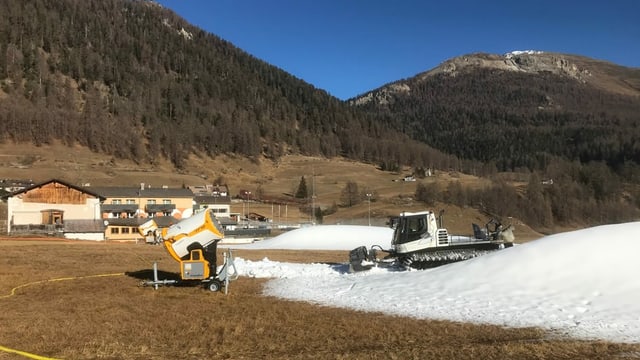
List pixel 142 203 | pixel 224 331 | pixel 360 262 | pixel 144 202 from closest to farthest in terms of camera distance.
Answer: pixel 224 331 → pixel 360 262 → pixel 142 203 → pixel 144 202

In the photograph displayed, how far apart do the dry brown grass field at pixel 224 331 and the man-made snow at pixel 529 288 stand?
3.67 feet

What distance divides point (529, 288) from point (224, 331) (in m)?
9.29

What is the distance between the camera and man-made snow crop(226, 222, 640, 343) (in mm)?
13477

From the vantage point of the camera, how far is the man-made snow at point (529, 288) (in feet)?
44.2

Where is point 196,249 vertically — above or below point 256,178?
below

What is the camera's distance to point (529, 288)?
54.1 feet

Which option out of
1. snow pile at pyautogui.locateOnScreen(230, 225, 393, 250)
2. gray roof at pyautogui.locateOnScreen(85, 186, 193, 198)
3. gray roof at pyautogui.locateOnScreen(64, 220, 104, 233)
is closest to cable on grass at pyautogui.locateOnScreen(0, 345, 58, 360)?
snow pile at pyautogui.locateOnScreen(230, 225, 393, 250)

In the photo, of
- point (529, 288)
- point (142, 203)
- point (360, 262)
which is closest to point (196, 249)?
point (360, 262)

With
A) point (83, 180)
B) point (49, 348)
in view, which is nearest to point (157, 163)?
point (83, 180)

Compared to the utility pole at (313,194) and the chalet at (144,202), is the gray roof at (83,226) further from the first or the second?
the utility pole at (313,194)

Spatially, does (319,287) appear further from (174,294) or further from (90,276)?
(90,276)

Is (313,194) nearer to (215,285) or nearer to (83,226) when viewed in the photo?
(83,226)

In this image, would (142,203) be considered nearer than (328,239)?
No

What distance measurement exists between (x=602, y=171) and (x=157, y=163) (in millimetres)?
A: 141198
